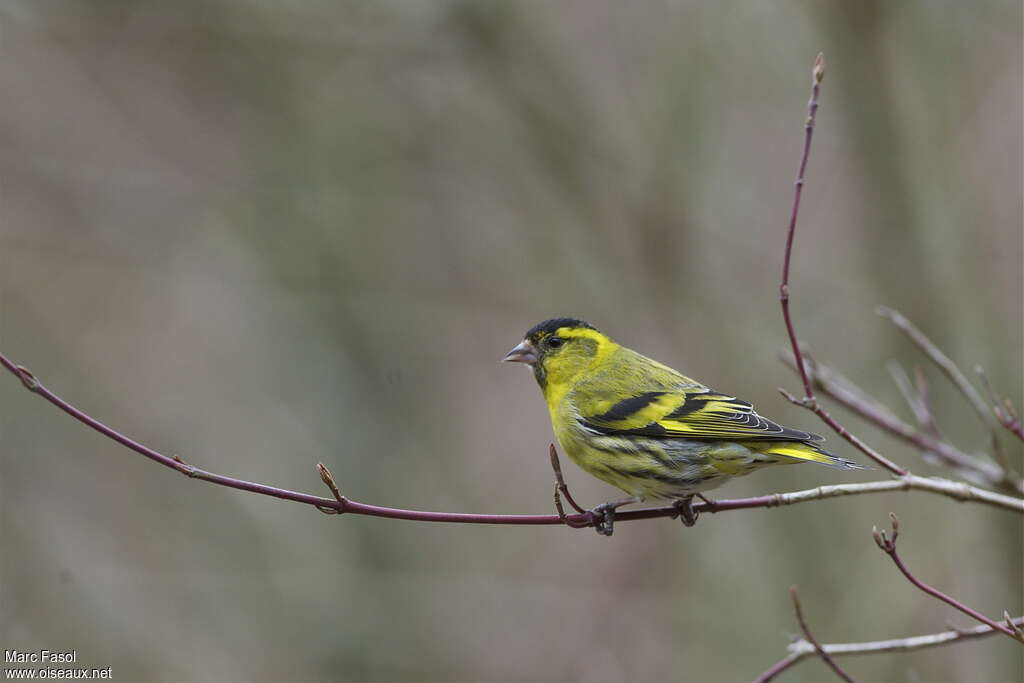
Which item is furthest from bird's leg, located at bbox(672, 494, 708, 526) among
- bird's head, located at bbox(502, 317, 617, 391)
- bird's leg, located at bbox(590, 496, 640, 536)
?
bird's head, located at bbox(502, 317, 617, 391)

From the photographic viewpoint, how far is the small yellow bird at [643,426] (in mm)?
4859

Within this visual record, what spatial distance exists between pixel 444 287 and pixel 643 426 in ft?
15.1

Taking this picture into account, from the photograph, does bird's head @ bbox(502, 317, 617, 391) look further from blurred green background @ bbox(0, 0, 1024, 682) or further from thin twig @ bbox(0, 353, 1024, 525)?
blurred green background @ bbox(0, 0, 1024, 682)

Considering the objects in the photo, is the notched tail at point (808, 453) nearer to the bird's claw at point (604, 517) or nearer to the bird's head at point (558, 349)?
the bird's claw at point (604, 517)

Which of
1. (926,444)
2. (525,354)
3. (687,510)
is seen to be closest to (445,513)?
(687,510)

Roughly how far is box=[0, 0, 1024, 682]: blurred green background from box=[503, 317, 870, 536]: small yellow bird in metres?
2.63

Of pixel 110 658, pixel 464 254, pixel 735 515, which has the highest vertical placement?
pixel 464 254

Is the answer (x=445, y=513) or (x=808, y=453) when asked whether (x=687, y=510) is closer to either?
(x=808, y=453)

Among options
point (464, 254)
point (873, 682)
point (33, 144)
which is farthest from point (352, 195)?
point (873, 682)

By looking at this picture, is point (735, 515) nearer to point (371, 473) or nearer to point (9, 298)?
point (371, 473)

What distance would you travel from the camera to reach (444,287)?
31.4ft

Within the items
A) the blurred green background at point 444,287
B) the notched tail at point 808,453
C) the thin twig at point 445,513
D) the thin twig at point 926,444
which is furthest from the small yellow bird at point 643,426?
the blurred green background at point 444,287

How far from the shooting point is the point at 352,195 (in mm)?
8938

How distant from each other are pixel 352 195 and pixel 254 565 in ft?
10.7
